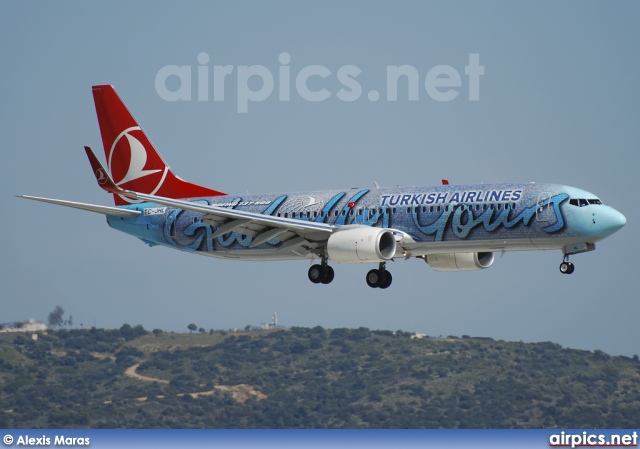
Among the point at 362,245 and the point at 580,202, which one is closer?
the point at 580,202

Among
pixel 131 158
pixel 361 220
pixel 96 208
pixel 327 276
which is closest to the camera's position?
pixel 361 220

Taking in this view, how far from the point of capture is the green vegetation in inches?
5655

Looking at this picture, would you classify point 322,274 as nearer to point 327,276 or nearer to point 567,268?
point 327,276

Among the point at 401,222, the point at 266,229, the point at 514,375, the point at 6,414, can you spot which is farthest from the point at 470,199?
the point at 514,375

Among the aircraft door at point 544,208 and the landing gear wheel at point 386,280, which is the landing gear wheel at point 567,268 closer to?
the aircraft door at point 544,208

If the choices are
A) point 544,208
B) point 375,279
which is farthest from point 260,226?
point 544,208

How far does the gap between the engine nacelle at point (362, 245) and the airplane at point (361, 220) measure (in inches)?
2.1

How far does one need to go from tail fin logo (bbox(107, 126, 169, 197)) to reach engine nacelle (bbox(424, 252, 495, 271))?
20030 mm

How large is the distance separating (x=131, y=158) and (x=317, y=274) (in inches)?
707

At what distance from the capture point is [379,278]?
70.7 meters

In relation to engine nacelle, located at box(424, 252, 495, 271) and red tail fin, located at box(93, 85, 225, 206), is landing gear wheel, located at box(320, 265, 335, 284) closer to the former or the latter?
engine nacelle, located at box(424, 252, 495, 271)

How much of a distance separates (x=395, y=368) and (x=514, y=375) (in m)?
16.3

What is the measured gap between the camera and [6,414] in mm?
134500

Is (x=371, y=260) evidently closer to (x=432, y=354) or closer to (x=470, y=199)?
(x=470, y=199)
